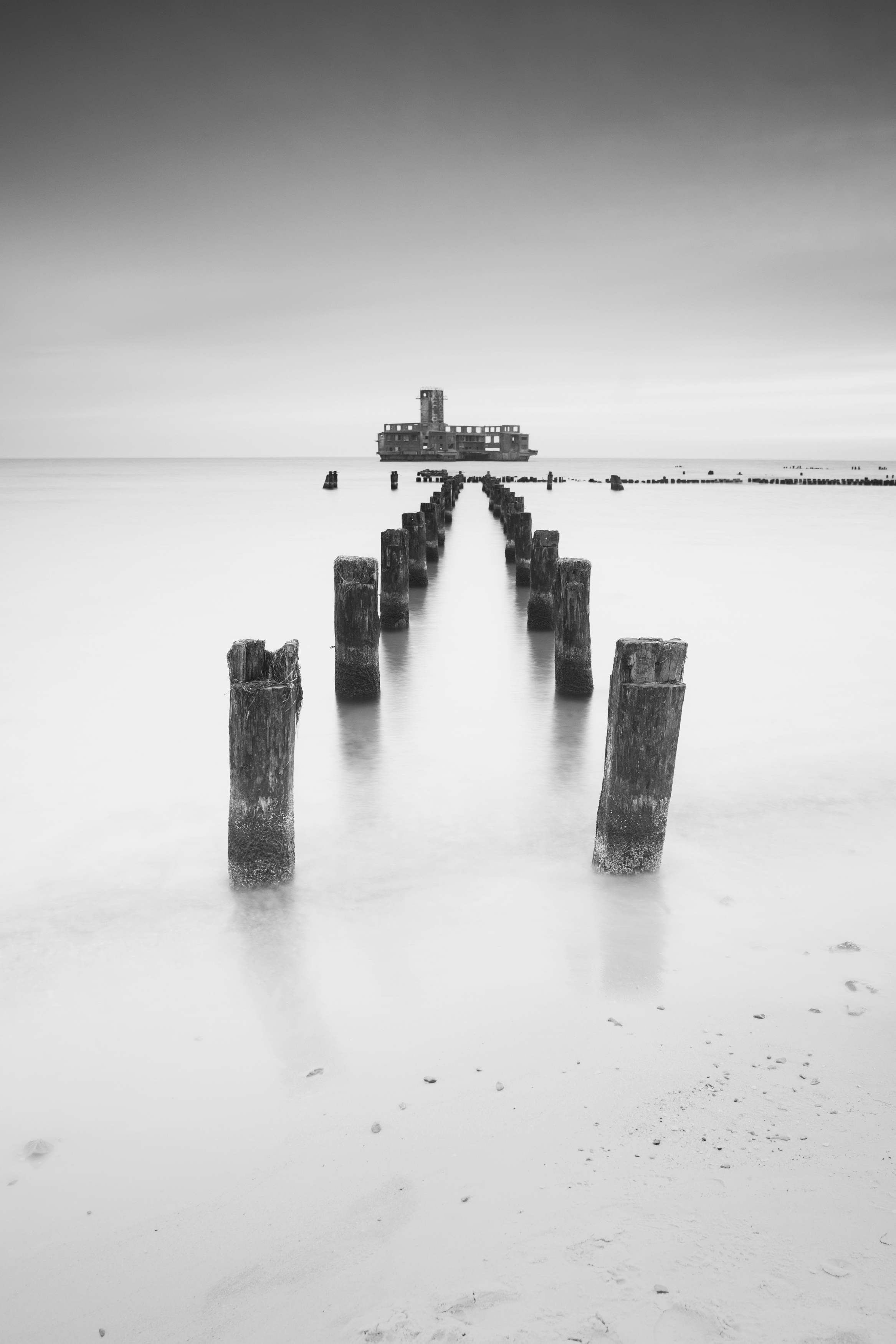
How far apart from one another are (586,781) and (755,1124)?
3.62 meters

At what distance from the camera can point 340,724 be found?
306 inches

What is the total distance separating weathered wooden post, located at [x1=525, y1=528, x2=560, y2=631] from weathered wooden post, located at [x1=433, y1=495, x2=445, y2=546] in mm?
9438

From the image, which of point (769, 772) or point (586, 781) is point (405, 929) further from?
point (769, 772)

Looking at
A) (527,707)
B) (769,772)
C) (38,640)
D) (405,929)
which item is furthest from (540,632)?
(405,929)

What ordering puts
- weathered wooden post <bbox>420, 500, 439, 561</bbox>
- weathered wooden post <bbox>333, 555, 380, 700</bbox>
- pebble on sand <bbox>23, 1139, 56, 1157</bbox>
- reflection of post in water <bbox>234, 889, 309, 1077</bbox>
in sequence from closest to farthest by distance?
pebble on sand <bbox>23, 1139, 56, 1157</bbox> < reflection of post in water <bbox>234, 889, 309, 1077</bbox> < weathered wooden post <bbox>333, 555, 380, 700</bbox> < weathered wooden post <bbox>420, 500, 439, 561</bbox>

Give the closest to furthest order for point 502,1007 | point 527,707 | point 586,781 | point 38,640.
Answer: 1. point 502,1007
2. point 586,781
3. point 527,707
4. point 38,640

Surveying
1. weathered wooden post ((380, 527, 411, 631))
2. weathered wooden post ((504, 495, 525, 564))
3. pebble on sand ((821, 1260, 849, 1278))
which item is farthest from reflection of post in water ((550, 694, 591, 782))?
weathered wooden post ((504, 495, 525, 564))

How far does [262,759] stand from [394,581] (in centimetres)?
748

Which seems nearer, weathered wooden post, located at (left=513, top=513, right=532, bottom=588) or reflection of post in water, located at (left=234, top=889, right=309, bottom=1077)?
reflection of post in water, located at (left=234, top=889, right=309, bottom=1077)

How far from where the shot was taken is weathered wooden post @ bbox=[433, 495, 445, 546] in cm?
2163

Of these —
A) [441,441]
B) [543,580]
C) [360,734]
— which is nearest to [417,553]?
[543,580]

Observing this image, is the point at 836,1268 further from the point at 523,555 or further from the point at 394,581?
the point at 523,555

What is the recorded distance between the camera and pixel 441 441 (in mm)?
106062

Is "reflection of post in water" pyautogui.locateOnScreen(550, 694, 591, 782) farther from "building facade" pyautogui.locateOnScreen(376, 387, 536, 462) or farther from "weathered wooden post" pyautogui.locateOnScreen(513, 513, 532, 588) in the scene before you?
"building facade" pyautogui.locateOnScreen(376, 387, 536, 462)
